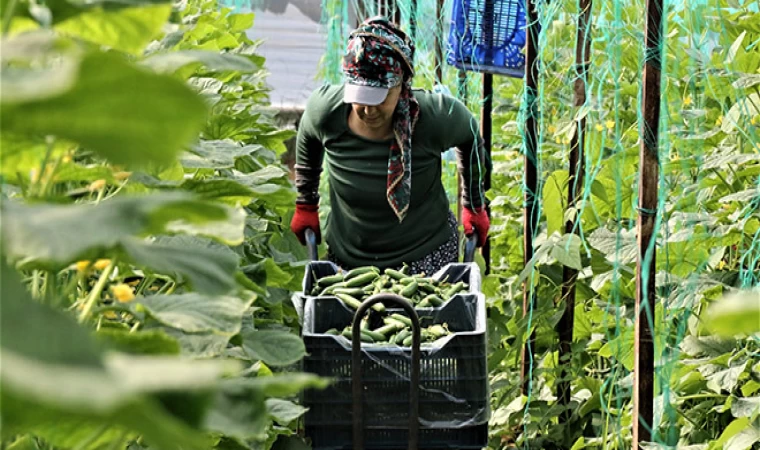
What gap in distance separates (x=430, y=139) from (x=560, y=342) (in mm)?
1056

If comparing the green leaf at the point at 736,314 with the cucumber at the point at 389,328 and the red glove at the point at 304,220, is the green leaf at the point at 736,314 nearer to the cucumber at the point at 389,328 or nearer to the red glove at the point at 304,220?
the cucumber at the point at 389,328

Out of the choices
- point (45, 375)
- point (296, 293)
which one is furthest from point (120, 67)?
point (296, 293)

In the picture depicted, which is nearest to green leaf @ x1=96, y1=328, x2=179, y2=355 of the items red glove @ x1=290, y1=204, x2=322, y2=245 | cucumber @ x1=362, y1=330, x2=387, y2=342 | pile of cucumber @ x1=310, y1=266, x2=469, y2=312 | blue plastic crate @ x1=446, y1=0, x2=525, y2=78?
cucumber @ x1=362, y1=330, x2=387, y2=342

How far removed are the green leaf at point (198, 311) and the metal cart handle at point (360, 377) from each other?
1964 mm

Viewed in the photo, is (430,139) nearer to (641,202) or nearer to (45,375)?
(641,202)

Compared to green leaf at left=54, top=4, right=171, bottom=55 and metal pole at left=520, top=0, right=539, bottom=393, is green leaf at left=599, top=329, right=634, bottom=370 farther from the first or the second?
green leaf at left=54, top=4, right=171, bottom=55

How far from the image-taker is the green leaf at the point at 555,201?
200 inches

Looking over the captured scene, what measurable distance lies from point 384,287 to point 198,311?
9.83 ft

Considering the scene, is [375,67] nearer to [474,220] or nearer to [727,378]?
[474,220]

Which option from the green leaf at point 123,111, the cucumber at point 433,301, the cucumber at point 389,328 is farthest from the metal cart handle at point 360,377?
the green leaf at point 123,111

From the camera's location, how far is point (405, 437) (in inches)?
144

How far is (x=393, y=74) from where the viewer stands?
486cm

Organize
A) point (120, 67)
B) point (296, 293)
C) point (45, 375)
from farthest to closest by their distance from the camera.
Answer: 1. point (296, 293)
2. point (120, 67)
3. point (45, 375)

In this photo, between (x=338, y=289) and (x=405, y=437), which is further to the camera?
(x=338, y=289)
